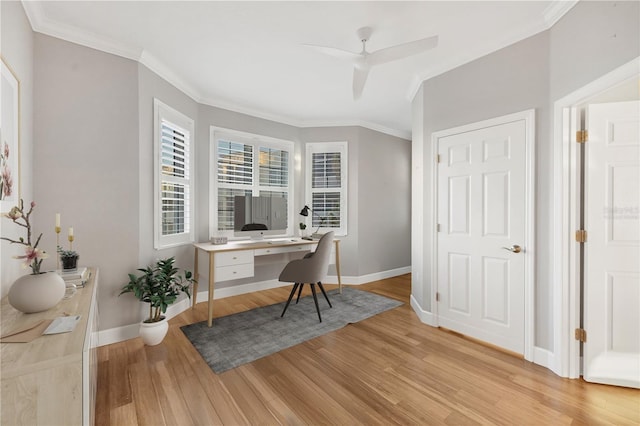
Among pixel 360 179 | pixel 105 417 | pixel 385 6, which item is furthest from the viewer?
pixel 360 179

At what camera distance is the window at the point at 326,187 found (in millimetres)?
4680

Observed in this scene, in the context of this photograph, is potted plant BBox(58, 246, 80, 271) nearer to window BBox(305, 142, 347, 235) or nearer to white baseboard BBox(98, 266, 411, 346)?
white baseboard BBox(98, 266, 411, 346)

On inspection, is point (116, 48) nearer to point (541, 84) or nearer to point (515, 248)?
point (541, 84)

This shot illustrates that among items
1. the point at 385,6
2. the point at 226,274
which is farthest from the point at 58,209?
the point at 385,6

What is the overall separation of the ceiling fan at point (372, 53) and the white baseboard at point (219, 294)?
296 cm

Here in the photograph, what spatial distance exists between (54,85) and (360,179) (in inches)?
147

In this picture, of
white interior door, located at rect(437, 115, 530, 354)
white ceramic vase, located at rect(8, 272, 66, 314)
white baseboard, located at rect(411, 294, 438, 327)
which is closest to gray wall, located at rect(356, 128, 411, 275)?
white baseboard, located at rect(411, 294, 438, 327)

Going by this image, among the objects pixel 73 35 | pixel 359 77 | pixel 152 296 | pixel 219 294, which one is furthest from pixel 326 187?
pixel 73 35

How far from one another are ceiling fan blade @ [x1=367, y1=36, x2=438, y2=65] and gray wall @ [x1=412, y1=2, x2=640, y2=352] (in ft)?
3.14

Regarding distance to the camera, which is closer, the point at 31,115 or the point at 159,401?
the point at 159,401

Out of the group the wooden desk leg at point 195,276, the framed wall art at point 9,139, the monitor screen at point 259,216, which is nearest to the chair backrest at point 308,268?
the monitor screen at point 259,216

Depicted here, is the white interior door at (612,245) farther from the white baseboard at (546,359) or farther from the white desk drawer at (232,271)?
the white desk drawer at (232,271)

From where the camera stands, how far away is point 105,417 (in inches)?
64.4

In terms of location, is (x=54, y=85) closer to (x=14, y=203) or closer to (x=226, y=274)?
(x=14, y=203)
